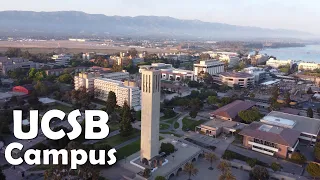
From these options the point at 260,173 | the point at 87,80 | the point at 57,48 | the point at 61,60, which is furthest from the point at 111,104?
the point at 57,48

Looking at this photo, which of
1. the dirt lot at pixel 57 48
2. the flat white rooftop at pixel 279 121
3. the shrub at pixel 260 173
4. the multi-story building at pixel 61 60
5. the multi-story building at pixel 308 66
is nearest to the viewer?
the shrub at pixel 260 173

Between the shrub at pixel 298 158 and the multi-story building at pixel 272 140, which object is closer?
the shrub at pixel 298 158

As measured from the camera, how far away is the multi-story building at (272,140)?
1009 inches

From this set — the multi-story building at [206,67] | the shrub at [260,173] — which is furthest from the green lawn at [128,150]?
the multi-story building at [206,67]

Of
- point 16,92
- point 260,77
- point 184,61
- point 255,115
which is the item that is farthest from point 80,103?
point 184,61

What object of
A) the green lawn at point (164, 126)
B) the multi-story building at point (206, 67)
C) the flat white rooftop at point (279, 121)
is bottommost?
the green lawn at point (164, 126)

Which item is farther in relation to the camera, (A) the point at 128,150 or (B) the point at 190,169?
(A) the point at 128,150

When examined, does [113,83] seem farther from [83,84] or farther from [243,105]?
[243,105]

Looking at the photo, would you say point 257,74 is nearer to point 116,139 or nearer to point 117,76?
point 117,76

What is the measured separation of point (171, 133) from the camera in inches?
1213

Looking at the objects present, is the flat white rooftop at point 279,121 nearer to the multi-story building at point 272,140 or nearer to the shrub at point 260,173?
the multi-story building at point 272,140

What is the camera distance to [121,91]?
126 ft

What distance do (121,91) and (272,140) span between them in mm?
20171

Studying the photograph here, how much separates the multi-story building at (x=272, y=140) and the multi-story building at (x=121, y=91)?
1551 centimetres
